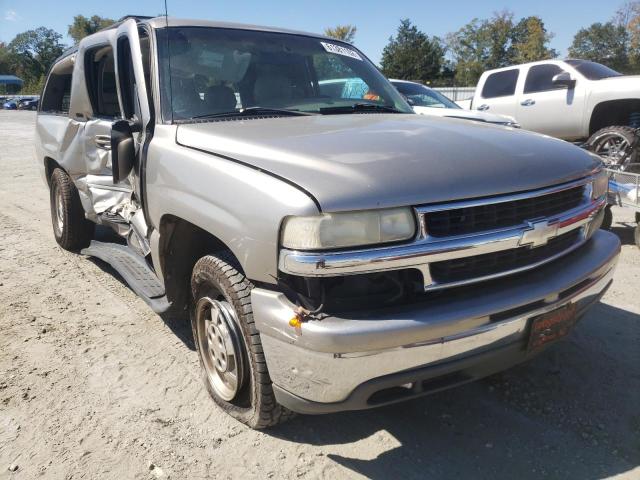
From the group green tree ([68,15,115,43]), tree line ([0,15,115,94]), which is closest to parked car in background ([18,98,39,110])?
green tree ([68,15,115,43])

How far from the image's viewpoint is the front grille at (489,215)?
6.43ft

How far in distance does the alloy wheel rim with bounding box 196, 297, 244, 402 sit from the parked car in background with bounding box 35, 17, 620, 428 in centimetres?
1

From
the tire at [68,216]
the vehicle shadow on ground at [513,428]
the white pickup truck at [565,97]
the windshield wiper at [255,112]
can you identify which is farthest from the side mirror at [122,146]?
the white pickup truck at [565,97]

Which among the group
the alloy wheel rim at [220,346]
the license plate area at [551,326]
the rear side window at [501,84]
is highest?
the rear side window at [501,84]

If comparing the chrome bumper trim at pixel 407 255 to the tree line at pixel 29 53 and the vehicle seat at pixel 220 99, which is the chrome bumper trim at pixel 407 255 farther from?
the tree line at pixel 29 53

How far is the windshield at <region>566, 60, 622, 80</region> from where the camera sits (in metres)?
8.91

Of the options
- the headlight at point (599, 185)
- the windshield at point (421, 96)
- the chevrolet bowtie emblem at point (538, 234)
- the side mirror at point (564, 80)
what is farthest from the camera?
the windshield at point (421, 96)

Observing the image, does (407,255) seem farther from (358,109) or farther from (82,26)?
(82,26)

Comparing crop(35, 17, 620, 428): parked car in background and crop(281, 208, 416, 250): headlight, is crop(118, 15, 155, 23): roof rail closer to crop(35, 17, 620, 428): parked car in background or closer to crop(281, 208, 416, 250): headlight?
crop(35, 17, 620, 428): parked car in background

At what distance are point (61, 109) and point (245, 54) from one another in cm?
290

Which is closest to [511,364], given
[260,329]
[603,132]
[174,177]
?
[260,329]

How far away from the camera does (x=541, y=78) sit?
31.8 ft

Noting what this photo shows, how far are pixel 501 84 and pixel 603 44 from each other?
69.2 metres

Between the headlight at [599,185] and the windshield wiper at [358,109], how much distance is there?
51.7 inches
